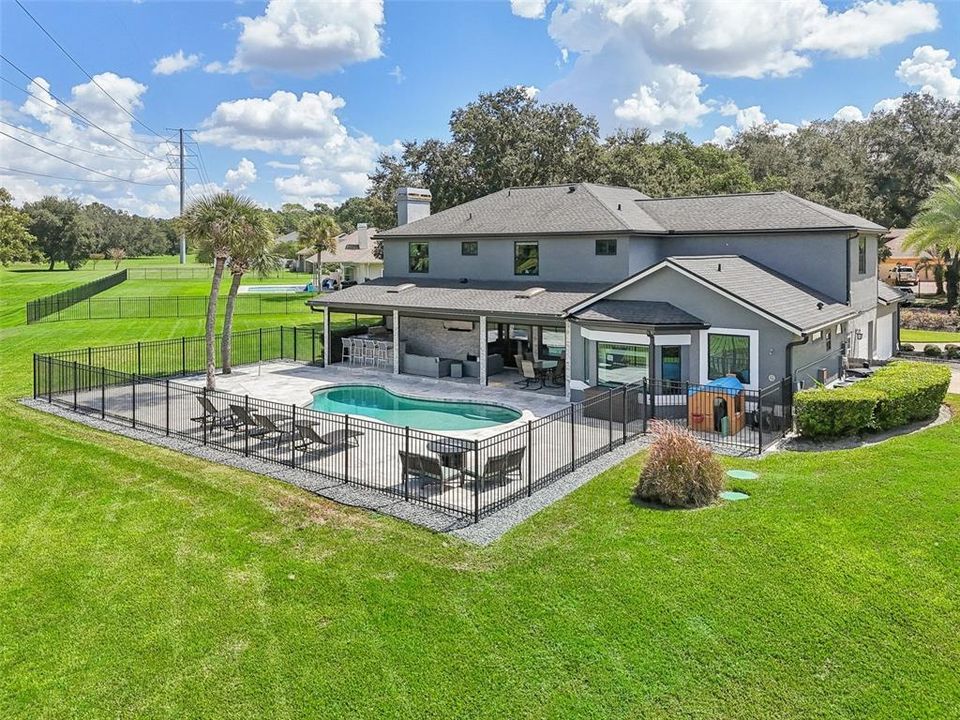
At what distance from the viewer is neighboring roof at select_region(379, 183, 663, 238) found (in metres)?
24.8

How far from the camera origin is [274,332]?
34969 mm

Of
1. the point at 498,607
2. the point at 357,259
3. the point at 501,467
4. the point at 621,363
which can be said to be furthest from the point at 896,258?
the point at 498,607

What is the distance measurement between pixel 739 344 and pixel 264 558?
1352 centimetres

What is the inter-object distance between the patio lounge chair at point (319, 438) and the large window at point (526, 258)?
39.4 ft

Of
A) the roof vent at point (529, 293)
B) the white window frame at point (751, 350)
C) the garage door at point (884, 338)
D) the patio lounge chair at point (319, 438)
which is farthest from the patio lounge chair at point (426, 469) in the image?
the garage door at point (884, 338)

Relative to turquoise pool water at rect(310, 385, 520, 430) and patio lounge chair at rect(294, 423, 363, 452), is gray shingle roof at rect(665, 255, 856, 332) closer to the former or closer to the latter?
turquoise pool water at rect(310, 385, 520, 430)

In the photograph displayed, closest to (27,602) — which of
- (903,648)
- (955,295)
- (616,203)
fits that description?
(903,648)

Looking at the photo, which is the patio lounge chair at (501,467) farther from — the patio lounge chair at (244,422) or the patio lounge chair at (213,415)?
the patio lounge chair at (213,415)

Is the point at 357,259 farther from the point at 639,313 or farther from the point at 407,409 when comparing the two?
the point at 639,313

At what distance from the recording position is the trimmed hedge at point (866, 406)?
15680 mm

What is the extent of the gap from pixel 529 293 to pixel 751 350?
26.7 ft

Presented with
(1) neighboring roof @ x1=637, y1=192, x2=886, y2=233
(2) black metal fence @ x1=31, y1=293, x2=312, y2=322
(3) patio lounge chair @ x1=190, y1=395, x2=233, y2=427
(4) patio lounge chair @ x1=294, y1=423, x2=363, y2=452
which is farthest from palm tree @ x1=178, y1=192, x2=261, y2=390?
(2) black metal fence @ x1=31, y1=293, x2=312, y2=322

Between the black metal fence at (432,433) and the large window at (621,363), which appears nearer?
the black metal fence at (432,433)

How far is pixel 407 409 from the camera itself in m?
21.3
